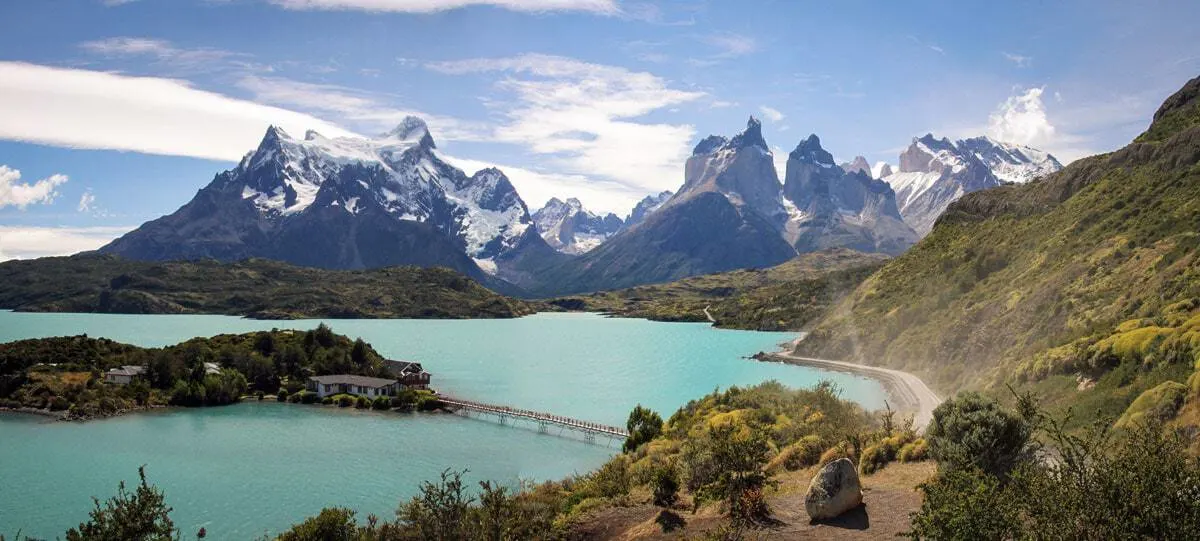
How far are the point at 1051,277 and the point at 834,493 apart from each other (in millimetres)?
47651

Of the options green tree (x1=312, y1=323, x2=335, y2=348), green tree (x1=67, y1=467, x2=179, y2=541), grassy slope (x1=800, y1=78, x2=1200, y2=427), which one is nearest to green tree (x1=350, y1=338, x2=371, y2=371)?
green tree (x1=312, y1=323, x2=335, y2=348)

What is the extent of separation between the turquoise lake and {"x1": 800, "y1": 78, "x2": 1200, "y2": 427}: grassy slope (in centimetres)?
936

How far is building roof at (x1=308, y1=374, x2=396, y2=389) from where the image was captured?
87169 millimetres

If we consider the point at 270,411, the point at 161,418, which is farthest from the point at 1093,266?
the point at 161,418

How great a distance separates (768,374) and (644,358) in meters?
37.0

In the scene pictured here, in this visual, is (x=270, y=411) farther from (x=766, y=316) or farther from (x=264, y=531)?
(x=766, y=316)

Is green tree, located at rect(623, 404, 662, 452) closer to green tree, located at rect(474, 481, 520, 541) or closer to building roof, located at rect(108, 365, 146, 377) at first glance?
green tree, located at rect(474, 481, 520, 541)

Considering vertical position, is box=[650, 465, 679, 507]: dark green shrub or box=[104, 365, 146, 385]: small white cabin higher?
box=[650, 465, 679, 507]: dark green shrub

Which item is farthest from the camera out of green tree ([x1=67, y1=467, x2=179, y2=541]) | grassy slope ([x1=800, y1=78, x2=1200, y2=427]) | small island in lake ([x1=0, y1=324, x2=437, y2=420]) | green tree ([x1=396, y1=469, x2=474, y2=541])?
small island in lake ([x1=0, y1=324, x2=437, y2=420])

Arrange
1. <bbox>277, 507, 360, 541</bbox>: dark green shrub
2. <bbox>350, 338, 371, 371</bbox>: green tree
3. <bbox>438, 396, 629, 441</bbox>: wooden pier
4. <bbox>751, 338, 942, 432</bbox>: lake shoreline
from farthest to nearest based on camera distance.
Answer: <bbox>350, 338, 371, 371</bbox>: green tree, <bbox>438, 396, 629, 441</bbox>: wooden pier, <bbox>751, 338, 942, 432</bbox>: lake shoreline, <bbox>277, 507, 360, 541</bbox>: dark green shrub

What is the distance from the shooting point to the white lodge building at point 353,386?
86625mm

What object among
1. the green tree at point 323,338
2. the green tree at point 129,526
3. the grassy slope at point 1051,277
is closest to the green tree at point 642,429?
the grassy slope at point 1051,277

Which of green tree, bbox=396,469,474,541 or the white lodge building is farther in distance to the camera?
the white lodge building

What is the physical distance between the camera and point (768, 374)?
315 feet
